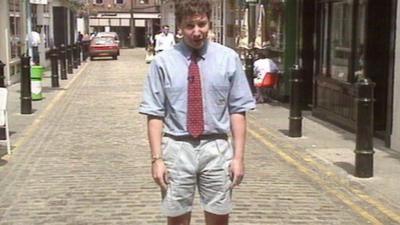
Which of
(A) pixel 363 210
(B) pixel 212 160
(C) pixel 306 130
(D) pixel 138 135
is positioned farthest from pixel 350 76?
(B) pixel 212 160

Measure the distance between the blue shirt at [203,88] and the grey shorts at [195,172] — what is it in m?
0.08

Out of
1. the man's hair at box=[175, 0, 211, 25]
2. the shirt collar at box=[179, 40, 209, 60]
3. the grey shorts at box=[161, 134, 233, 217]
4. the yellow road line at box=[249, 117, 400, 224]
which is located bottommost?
the yellow road line at box=[249, 117, 400, 224]

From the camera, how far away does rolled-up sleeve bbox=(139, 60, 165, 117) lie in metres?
4.04

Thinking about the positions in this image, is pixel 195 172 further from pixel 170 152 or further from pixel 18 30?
pixel 18 30

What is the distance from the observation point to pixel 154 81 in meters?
4.05

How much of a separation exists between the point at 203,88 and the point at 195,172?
0.48 m

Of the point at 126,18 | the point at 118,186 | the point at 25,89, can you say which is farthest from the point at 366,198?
the point at 126,18

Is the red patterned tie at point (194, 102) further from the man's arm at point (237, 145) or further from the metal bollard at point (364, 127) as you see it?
the metal bollard at point (364, 127)

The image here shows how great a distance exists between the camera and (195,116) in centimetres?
402

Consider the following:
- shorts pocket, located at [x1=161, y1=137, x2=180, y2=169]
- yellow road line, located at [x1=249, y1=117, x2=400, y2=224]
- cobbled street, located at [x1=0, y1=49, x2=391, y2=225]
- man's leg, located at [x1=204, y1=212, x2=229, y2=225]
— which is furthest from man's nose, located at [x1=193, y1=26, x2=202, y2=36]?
yellow road line, located at [x1=249, y1=117, x2=400, y2=224]

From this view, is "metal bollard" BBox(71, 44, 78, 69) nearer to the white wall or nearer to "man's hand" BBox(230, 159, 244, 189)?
the white wall

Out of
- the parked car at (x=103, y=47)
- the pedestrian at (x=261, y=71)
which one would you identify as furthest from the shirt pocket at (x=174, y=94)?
the parked car at (x=103, y=47)

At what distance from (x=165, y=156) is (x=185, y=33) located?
70 cm

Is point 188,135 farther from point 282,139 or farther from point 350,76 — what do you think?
point 350,76
